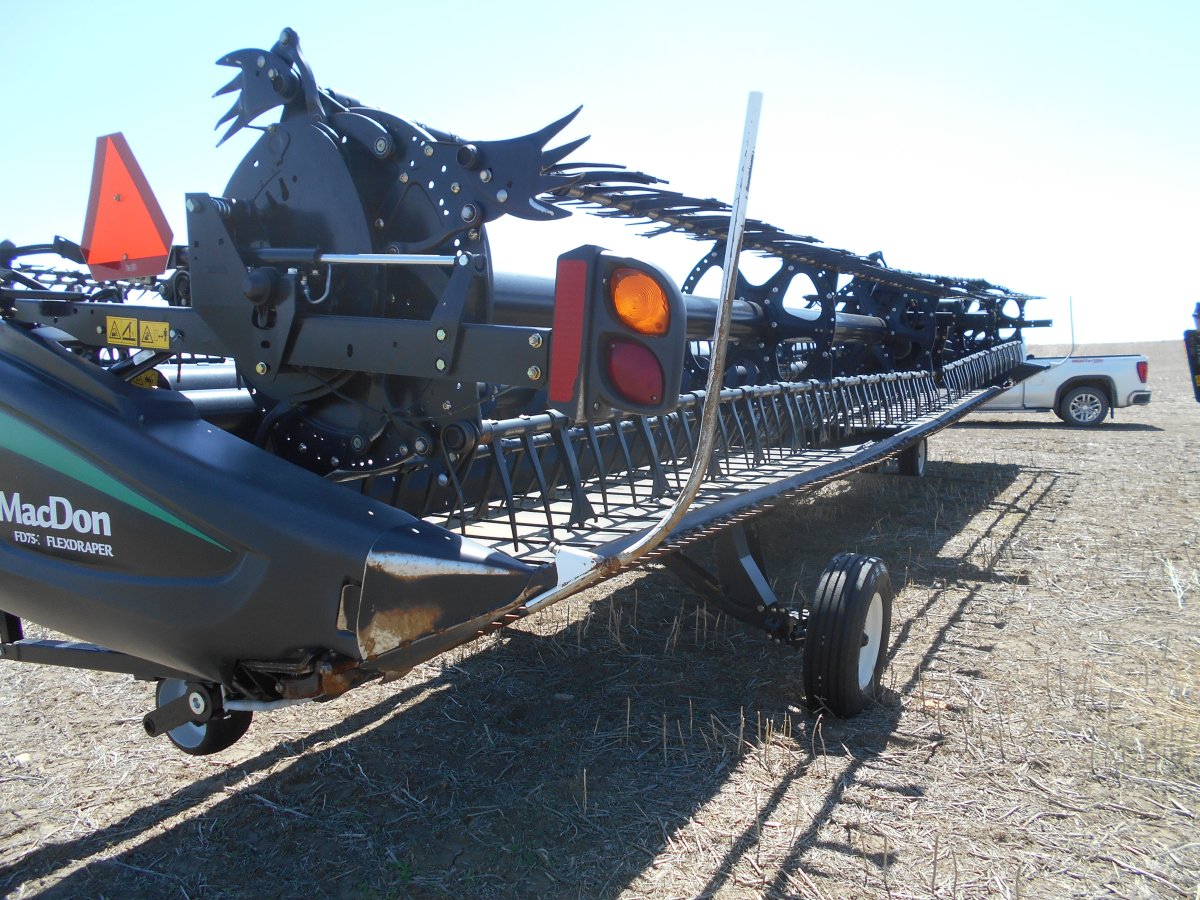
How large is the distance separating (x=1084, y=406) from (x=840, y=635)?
49.8 ft

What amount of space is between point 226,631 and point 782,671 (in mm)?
2786

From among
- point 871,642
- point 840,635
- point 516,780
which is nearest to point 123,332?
point 516,780

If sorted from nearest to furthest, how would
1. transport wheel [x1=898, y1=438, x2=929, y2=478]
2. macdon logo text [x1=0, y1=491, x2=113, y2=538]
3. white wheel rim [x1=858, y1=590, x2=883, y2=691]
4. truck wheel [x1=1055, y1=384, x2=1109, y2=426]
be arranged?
macdon logo text [x1=0, y1=491, x2=113, y2=538] < white wheel rim [x1=858, y1=590, x2=883, y2=691] < transport wheel [x1=898, y1=438, x2=929, y2=478] < truck wheel [x1=1055, y1=384, x2=1109, y2=426]

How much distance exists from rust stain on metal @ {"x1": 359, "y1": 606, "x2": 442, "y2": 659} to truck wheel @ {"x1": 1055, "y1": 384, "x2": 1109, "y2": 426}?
55.2ft

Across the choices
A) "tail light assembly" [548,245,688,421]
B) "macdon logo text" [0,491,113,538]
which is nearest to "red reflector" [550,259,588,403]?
"tail light assembly" [548,245,688,421]

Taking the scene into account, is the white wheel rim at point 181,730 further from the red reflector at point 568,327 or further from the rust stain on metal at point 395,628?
the red reflector at point 568,327

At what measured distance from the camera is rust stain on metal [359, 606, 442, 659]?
2.18 meters

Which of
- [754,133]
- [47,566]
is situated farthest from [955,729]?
[47,566]

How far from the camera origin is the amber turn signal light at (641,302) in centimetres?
217

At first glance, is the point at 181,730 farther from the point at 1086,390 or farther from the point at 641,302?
the point at 1086,390

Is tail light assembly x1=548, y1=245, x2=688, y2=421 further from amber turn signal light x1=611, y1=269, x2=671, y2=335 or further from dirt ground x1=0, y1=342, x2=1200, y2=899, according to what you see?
dirt ground x1=0, y1=342, x2=1200, y2=899

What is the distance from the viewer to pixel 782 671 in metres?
4.37

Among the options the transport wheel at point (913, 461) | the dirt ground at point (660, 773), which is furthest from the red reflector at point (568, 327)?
the transport wheel at point (913, 461)

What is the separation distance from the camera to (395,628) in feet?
7.20
